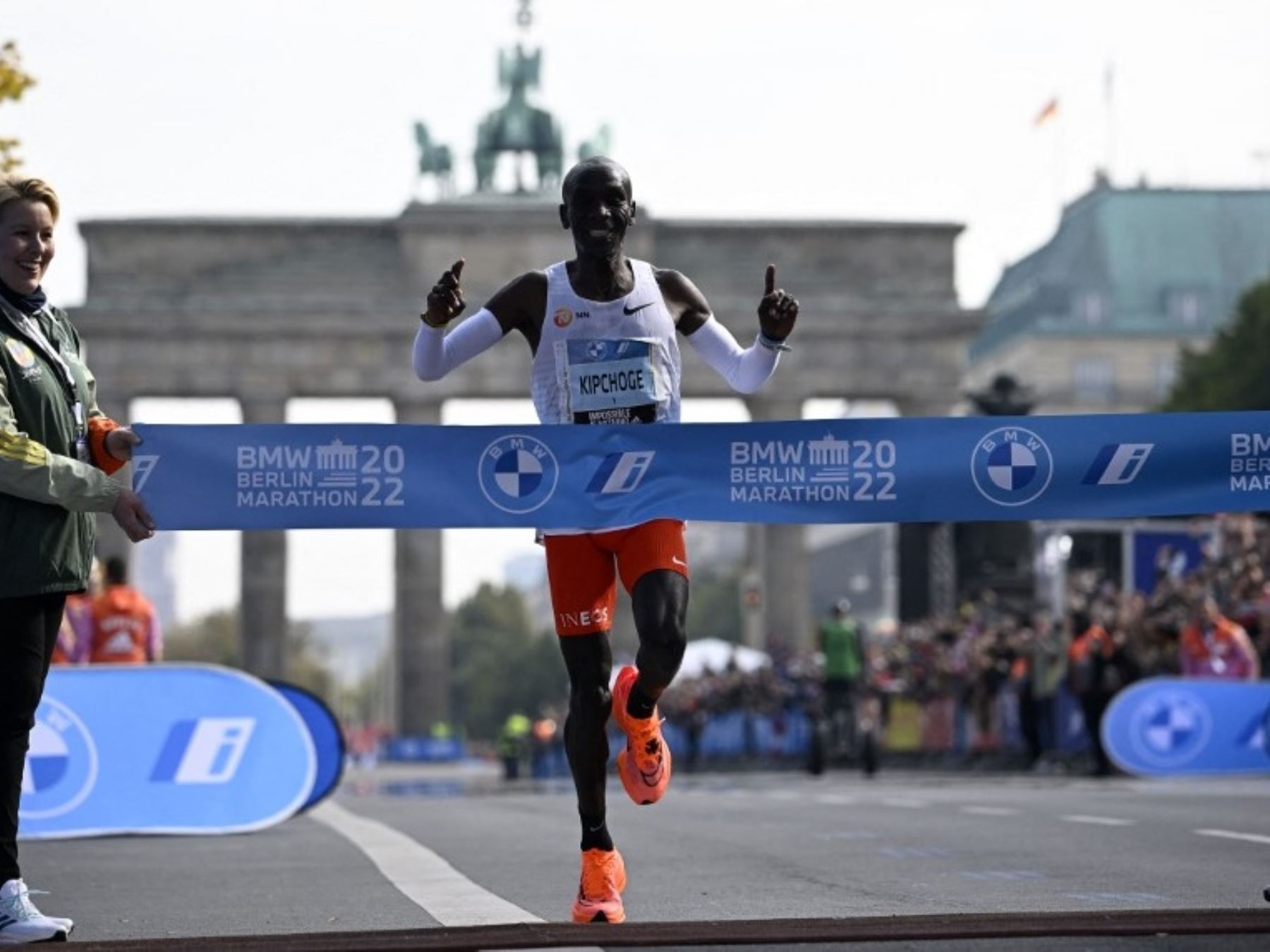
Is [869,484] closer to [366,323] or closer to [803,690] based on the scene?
[803,690]

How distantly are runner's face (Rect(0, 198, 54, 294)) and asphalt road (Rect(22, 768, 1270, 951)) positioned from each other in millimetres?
1682

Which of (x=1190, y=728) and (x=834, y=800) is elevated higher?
(x=1190, y=728)

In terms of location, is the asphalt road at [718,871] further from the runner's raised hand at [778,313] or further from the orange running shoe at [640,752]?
the runner's raised hand at [778,313]

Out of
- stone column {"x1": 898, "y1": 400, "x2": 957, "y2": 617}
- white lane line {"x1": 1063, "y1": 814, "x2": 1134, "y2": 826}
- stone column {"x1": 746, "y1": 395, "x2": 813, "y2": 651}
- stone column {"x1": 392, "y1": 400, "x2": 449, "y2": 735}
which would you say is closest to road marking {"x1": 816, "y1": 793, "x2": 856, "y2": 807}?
white lane line {"x1": 1063, "y1": 814, "x2": 1134, "y2": 826}

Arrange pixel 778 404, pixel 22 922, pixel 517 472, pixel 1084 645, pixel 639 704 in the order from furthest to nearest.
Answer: pixel 778 404 → pixel 1084 645 → pixel 517 472 → pixel 639 704 → pixel 22 922

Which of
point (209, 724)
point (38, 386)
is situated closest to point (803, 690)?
point (209, 724)

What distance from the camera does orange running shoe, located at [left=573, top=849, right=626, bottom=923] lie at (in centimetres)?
809

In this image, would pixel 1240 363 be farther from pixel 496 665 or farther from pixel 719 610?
pixel 496 665

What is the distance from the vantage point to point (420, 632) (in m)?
86.4

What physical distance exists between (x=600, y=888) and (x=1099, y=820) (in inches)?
288

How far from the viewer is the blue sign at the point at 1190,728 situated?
23.7 metres

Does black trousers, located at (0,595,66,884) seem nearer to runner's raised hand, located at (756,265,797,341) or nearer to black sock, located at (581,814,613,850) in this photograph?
black sock, located at (581,814,613,850)

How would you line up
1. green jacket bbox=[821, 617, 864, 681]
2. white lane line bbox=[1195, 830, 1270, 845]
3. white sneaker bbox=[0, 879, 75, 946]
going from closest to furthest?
white sneaker bbox=[0, 879, 75, 946]
white lane line bbox=[1195, 830, 1270, 845]
green jacket bbox=[821, 617, 864, 681]

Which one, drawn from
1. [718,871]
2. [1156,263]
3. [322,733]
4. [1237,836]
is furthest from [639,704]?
[1156,263]
